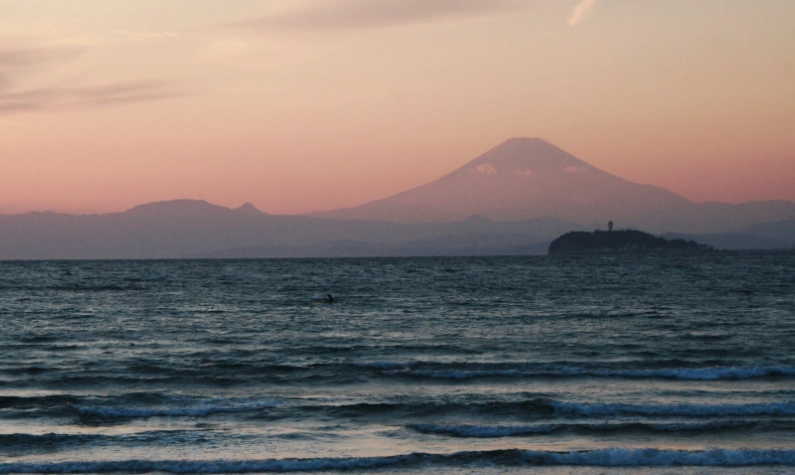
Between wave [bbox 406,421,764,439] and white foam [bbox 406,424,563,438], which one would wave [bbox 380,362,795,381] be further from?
white foam [bbox 406,424,563,438]

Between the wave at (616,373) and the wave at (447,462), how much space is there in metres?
9.00

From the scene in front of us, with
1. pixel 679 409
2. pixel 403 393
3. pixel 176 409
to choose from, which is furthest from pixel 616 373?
pixel 176 409

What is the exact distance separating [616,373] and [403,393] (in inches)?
275

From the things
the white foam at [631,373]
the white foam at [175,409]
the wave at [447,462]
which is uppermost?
the white foam at [631,373]

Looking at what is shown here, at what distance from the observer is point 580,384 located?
2350 cm

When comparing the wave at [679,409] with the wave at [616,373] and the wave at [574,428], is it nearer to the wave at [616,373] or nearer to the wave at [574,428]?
the wave at [574,428]

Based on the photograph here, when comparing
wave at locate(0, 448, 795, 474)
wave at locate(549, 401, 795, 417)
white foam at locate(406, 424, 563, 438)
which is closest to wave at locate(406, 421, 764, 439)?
white foam at locate(406, 424, 563, 438)

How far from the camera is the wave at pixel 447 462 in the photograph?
15.5m

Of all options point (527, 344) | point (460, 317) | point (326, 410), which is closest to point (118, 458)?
point (326, 410)

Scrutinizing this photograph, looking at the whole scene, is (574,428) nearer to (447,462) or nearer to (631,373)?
(447,462)

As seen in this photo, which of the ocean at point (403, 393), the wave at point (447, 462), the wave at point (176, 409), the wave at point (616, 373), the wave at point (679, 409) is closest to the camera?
the wave at point (447, 462)

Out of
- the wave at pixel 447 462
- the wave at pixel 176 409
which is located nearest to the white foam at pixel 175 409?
the wave at pixel 176 409

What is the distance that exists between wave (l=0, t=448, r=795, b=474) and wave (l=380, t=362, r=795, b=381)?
9.00m

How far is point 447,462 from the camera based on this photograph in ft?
51.3
